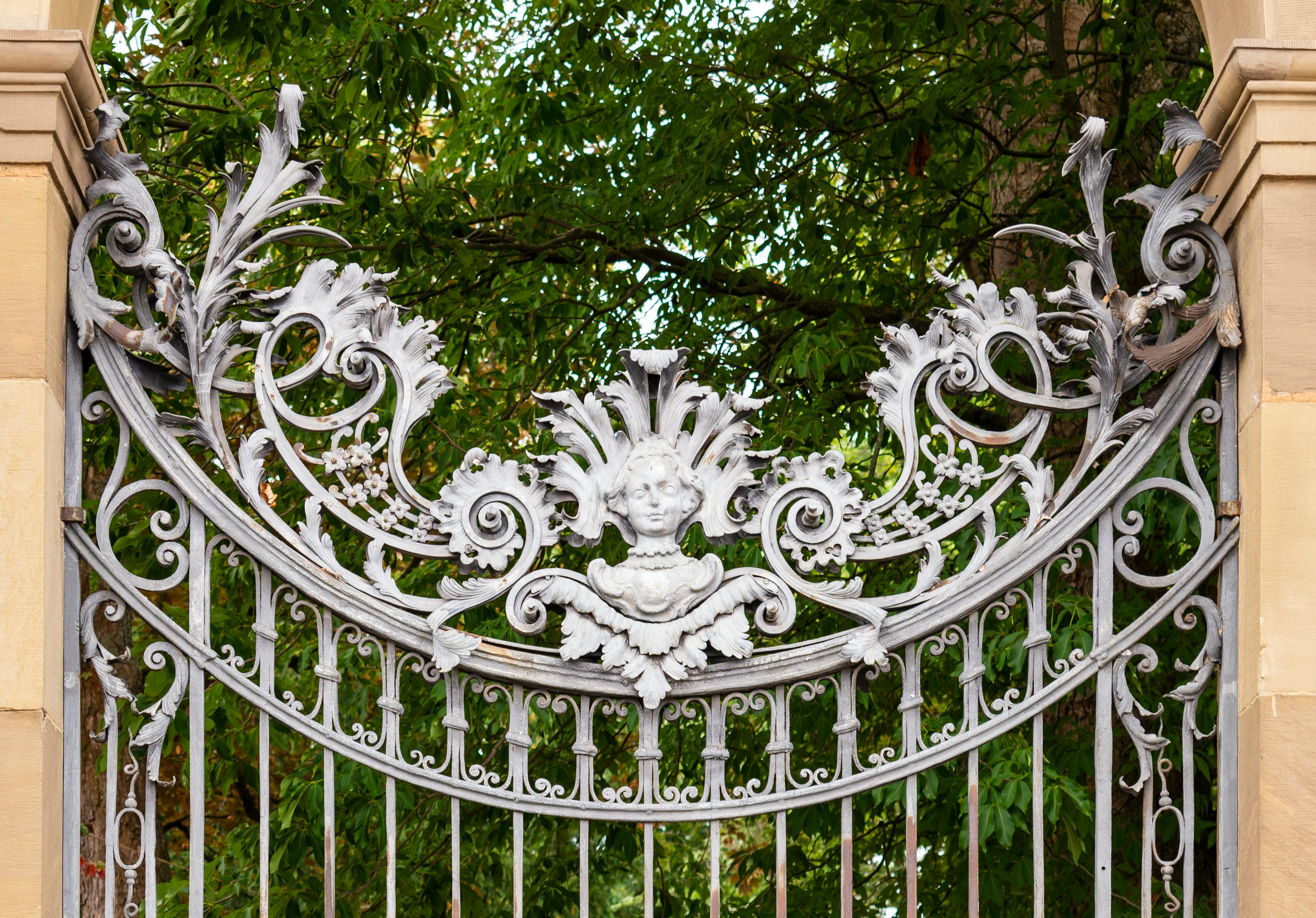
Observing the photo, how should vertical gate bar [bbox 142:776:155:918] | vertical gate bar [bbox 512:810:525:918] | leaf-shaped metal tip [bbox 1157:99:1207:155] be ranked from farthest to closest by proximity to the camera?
leaf-shaped metal tip [bbox 1157:99:1207:155] < vertical gate bar [bbox 512:810:525:918] < vertical gate bar [bbox 142:776:155:918]

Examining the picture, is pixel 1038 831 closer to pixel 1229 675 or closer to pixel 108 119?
pixel 1229 675

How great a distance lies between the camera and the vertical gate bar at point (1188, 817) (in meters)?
4.19

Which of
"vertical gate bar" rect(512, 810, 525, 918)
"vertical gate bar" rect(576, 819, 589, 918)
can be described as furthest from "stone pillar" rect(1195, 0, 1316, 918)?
"vertical gate bar" rect(512, 810, 525, 918)

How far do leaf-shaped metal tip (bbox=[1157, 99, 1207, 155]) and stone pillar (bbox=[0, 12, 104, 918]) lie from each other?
2660mm

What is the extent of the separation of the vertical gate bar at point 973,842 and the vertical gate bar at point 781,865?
0.44 metres

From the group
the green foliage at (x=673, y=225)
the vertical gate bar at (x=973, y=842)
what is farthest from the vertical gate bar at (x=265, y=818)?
the green foliage at (x=673, y=225)

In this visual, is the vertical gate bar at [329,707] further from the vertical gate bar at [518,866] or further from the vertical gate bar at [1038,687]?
the vertical gate bar at [1038,687]

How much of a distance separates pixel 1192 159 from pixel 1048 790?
2281 millimetres

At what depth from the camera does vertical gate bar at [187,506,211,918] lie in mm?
4191

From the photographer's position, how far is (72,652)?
4.34 m

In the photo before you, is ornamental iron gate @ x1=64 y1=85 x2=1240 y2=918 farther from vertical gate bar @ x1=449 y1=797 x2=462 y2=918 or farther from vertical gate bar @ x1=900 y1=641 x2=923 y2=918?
vertical gate bar @ x1=449 y1=797 x2=462 y2=918

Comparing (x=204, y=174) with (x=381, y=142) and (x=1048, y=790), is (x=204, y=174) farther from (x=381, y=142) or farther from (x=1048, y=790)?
(x=1048, y=790)

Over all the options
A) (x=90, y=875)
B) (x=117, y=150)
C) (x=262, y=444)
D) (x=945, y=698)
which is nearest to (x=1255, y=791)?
(x=262, y=444)

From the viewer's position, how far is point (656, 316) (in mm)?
8234
